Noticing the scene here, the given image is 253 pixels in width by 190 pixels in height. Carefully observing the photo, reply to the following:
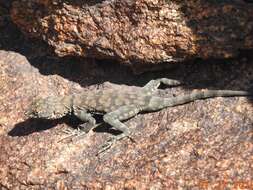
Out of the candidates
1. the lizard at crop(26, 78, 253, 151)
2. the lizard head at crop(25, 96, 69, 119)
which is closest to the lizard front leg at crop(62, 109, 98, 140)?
the lizard at crop(26, 78, 253, 151)

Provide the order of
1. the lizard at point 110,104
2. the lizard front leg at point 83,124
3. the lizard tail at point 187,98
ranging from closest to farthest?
the lizard tail at point 187,98 < the lizard at point 110,104 < the lizard front leg at point 83,124

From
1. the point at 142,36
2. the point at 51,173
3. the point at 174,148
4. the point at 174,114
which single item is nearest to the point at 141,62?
the point at 142,36

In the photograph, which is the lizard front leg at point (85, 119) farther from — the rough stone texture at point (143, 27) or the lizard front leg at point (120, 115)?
the rough stone texture at point (143, 27)

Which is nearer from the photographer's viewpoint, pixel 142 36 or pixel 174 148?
pixel 174 148

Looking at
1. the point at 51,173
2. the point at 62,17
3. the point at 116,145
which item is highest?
the point at 62,17

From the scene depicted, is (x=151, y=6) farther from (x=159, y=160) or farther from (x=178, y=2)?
(x=159, y=160)

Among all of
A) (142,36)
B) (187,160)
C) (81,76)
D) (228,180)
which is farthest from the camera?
(81,76)

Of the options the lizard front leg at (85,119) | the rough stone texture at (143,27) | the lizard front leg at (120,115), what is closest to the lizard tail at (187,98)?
the lizard front leg at (120,115)

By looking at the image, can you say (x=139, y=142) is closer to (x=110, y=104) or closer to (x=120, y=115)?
(x=120, y=115)
